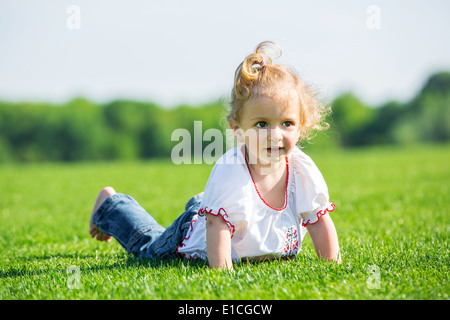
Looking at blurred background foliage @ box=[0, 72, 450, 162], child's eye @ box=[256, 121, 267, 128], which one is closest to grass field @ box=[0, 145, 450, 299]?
child's eye @ box=[256, 121, 267, 128]

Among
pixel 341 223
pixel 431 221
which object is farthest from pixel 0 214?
pixel 431 221

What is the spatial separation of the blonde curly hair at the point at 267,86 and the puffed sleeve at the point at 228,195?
1.06 ft

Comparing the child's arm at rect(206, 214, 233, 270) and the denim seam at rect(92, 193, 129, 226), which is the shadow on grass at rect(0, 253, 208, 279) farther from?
the denim seam at rect(92, 193, 129, 226)

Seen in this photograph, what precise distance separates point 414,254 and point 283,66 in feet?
4.94

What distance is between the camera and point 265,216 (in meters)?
3.01

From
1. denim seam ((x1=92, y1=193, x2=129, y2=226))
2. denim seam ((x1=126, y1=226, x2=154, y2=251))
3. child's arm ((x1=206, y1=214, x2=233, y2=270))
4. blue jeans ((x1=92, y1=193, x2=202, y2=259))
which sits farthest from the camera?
denim seam ((x1=92, y1=193, x2=129, y2=226))

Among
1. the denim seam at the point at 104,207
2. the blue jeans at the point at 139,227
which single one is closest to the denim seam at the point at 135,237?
the blue jeans at the point at 139,227

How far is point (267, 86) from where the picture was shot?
286 centimetres

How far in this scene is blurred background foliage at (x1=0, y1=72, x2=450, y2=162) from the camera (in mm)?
34500

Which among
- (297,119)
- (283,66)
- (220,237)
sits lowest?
(220,237)

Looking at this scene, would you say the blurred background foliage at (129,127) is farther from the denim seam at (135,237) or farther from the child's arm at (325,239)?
the child's arm at (325,239)

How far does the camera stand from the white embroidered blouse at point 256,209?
285 centimetres

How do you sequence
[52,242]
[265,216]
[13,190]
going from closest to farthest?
1. [265,216]
2. [52,242]
3. [13,190]
